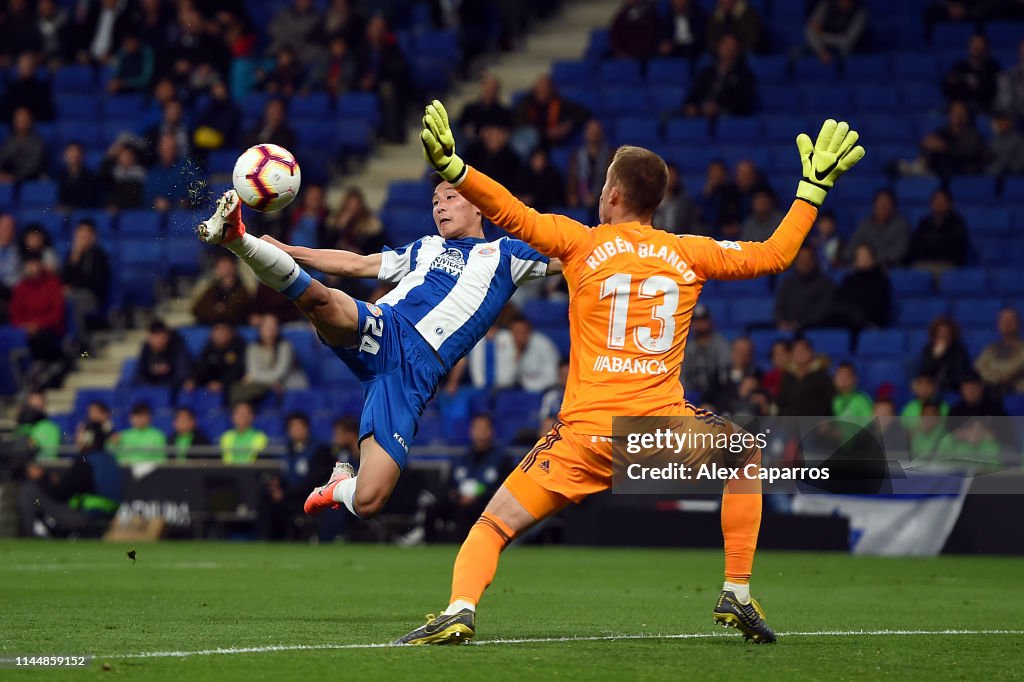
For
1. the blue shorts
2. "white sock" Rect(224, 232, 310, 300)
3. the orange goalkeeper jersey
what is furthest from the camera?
the blue shorts

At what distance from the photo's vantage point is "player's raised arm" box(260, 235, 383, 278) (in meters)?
8.25

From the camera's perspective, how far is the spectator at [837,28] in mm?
20594

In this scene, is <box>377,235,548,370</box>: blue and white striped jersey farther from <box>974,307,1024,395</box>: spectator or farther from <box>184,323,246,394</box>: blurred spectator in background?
<box>184,323,246,394</box>: blurred spectator in background

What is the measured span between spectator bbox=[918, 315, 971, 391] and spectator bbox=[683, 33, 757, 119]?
526 centimetres

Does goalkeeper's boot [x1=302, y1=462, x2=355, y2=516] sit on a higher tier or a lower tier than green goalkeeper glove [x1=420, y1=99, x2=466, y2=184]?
lower

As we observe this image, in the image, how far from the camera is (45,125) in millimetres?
23594

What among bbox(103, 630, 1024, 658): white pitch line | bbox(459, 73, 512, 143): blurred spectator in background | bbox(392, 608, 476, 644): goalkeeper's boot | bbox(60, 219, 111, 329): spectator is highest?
bbox(459, 73, 512, 143): blurred spectator in background

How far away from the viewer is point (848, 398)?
15.8 meters

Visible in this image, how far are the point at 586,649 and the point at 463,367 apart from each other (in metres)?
11.7

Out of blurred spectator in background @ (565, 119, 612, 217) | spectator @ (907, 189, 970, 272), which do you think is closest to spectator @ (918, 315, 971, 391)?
spectator @ (907, 189, 970, 272)

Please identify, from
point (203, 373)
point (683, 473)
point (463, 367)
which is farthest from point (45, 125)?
point (683, 473)

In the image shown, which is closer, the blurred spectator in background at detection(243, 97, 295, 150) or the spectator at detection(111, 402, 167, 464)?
the spectator at detection(111, 402, 167, 464)

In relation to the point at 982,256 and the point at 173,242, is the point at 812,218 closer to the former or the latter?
the point at 982,256

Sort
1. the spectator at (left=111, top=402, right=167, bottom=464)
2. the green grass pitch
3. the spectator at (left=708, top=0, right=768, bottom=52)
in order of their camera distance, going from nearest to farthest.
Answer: the green grass pitch < the spectator at (left=111, top=402, right=167, bottom=464) < the spectator at (left=708, top=0, right=768, bottom=52)
